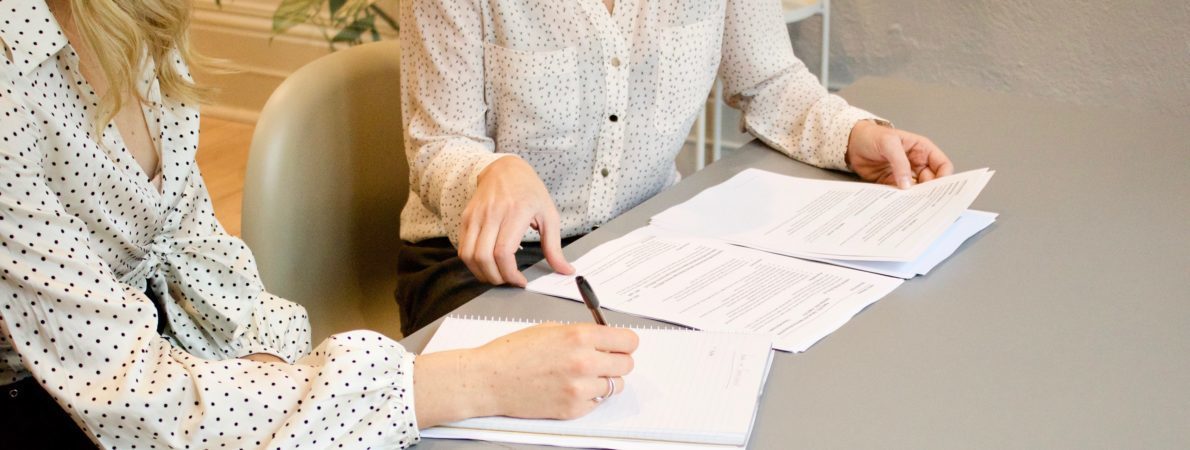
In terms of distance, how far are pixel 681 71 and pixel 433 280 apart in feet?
1.38

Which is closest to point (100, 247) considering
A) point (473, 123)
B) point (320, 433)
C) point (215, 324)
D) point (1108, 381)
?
point (215, 324)

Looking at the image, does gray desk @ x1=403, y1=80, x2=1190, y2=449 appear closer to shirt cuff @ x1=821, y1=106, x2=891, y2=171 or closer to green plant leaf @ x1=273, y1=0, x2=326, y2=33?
shirt cuff @ x1=821, y1=106, x2=891, y2=171

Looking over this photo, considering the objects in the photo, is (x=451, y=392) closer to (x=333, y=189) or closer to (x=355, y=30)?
(x=333, y=189)

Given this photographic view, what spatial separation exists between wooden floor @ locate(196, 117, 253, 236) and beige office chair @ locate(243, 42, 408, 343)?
1671mm

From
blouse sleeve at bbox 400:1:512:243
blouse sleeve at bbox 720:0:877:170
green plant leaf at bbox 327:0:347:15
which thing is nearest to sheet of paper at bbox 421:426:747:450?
blouse sleeve at bbox 400:1:512:243

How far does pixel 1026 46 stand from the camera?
2350 millimetres

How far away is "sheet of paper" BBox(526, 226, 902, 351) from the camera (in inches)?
36.9

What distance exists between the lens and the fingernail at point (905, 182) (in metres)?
1.26

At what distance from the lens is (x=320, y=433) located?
30.6 inches

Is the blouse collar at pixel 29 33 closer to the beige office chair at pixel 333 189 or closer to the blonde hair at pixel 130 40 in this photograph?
the blonde hair at pixel 130 40

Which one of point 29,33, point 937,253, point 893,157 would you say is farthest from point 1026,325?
point 29,33

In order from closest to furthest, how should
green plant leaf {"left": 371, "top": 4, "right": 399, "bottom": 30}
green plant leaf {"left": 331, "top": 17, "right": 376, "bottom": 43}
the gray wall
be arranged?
1. the gray wall
2. green plant leaf {"left": 371, "top": 4, "right": 399, "bottom": 30}
3. green plant leaf {"left": 331, "top": 17, "right": 376, "bottom": 43}

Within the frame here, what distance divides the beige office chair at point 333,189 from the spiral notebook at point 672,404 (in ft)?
1.45

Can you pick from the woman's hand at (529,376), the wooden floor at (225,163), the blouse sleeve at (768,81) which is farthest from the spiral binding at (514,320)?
the wooden floor at (225,163)
